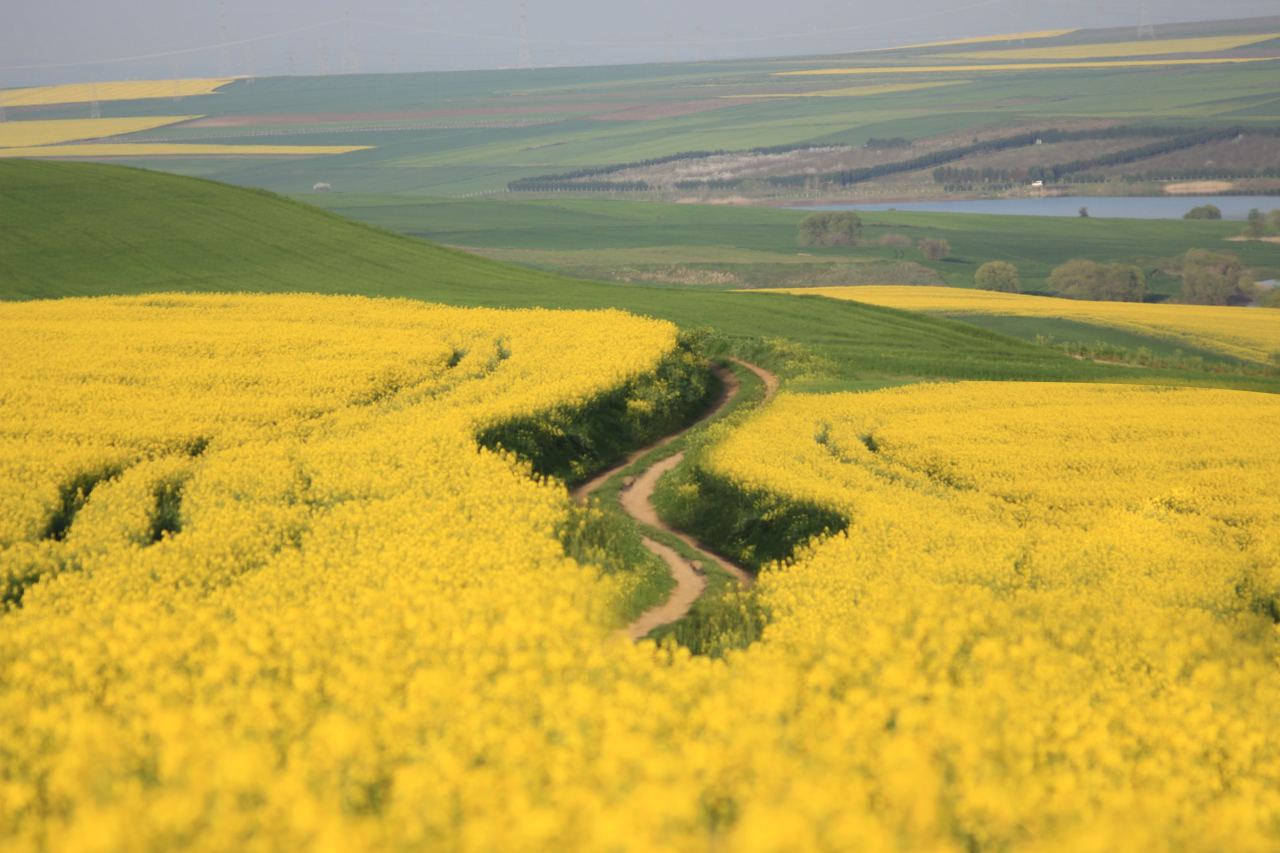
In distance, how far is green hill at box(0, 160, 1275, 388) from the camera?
1529 inches

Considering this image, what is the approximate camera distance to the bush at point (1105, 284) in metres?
79.9

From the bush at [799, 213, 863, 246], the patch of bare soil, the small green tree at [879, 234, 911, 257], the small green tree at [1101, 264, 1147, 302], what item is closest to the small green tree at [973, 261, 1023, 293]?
the small green tree at [1101, 264, 1147, 302]

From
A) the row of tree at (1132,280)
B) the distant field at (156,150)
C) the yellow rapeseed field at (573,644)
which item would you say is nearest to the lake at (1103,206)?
the row of tree at (1132,280)

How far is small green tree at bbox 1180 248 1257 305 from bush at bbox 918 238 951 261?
18.6m

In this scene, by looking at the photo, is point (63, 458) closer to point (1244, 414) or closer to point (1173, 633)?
point (1173, 633)

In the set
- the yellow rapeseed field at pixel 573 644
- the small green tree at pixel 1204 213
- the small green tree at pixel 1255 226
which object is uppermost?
the yellow rapeseed field at pixel 573 644

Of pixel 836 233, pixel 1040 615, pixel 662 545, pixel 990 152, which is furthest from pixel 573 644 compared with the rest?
pixel 990 152

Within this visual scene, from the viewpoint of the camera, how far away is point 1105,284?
80.2 meters

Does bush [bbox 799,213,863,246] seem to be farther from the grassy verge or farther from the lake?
the grassy verge

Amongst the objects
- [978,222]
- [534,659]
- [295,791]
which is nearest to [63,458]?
[534,659]

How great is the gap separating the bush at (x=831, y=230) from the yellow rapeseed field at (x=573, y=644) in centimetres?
7556

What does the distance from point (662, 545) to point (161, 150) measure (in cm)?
17976

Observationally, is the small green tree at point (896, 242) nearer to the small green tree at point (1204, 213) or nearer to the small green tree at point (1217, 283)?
the small green tree at point (1217, 283)

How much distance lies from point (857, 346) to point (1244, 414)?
14125 mm
